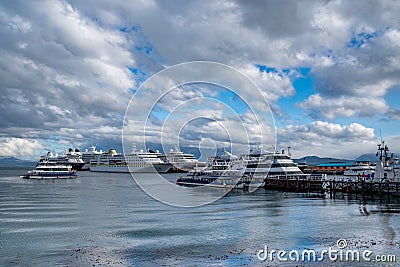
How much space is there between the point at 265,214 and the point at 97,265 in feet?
Answer: 73.6

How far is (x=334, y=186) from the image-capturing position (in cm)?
6041

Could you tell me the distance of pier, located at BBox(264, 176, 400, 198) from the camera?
54.4 meters

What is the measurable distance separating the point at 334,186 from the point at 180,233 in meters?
40.4

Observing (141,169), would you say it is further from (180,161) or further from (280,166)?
(280,166)

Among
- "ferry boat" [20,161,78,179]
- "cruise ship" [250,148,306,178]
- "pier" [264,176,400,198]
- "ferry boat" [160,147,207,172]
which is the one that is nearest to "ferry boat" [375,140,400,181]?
"pier" [264,176,400,198]

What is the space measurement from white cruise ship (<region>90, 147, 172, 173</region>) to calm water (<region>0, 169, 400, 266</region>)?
129976 mm

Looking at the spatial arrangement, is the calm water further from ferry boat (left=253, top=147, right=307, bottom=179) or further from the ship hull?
the ship hull

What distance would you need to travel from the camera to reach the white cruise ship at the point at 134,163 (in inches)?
6786

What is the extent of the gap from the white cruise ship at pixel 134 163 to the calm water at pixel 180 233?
426 ft

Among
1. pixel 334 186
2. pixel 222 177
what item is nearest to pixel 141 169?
pixel 222 177

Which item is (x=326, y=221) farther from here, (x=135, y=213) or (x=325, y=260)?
(x=135, y=213)

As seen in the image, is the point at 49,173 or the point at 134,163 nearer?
the point at 49,173

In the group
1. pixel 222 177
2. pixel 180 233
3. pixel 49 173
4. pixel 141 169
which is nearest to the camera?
pixel 180 233

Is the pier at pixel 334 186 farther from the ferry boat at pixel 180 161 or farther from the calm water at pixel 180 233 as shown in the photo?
the ferry boat at pixel 180 161
